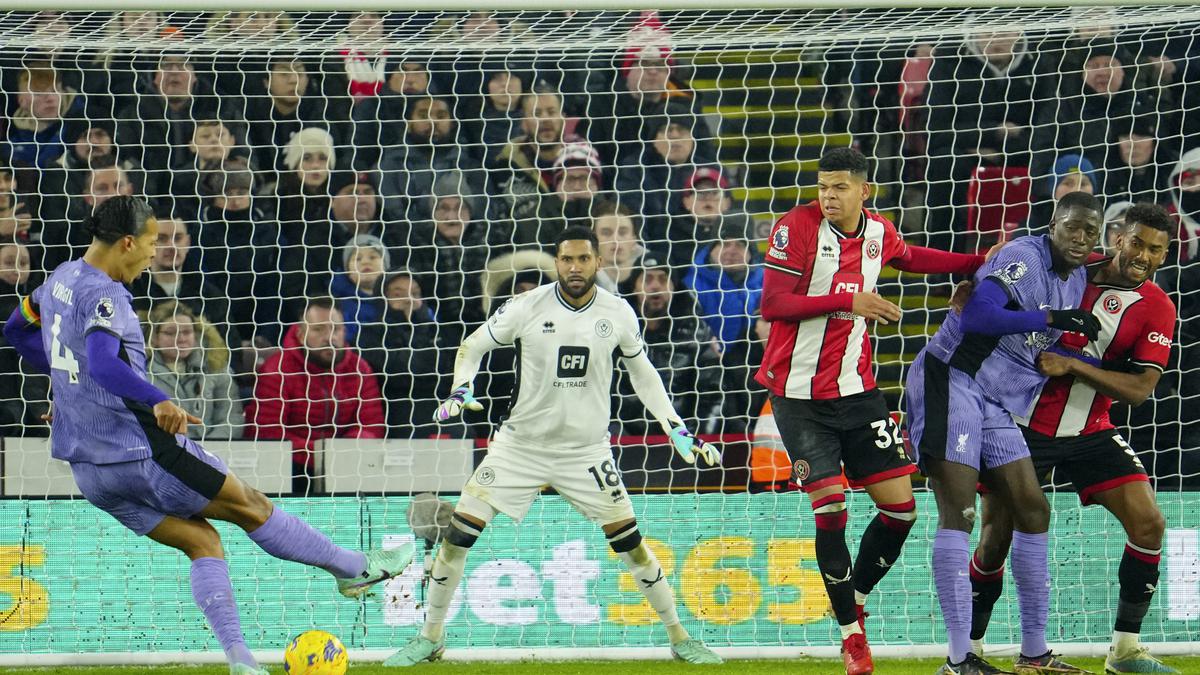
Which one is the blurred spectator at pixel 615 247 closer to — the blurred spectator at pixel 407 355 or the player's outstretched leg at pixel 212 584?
the blurred spectator at pixel 407 355

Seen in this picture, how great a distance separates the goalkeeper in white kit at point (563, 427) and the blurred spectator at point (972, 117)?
354 cm

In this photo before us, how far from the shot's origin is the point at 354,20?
9.02m

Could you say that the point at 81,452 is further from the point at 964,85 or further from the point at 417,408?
the point at 964,85

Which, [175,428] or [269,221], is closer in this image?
[175,428]

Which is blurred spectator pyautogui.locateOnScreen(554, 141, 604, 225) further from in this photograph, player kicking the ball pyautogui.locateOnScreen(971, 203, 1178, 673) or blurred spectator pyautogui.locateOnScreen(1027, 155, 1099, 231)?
player kicking the ball pyautogui.locateOnScreen(971, 203, 1178, 673)

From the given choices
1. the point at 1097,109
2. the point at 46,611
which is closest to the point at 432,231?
the point at 46,611

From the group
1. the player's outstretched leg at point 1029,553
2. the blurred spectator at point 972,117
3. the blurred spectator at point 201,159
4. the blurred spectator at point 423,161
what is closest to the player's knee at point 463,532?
the player's outstretched leg at point 1029,553

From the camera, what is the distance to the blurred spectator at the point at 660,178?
9.65 m

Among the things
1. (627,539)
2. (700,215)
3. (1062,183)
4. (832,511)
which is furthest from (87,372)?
(1062,183)

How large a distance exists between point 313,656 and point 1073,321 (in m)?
3.23

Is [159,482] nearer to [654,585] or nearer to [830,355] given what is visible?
[654,585]

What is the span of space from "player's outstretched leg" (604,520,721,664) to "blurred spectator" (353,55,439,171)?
11.9 feet

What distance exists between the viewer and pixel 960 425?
5867 mm

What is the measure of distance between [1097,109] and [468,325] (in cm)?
437
